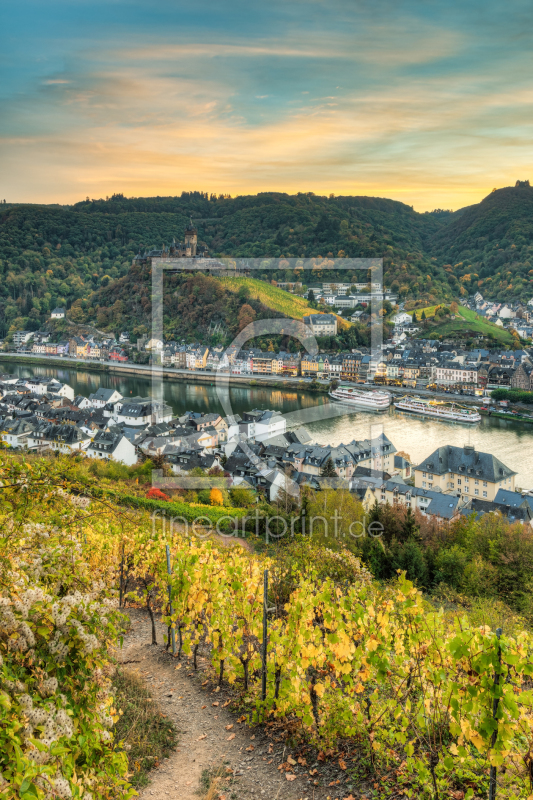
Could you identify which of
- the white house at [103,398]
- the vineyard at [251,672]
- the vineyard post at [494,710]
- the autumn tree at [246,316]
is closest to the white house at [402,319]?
the autumn tree at [246,316]

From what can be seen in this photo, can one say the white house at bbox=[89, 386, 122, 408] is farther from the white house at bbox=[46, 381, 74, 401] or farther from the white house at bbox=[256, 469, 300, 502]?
the white house at bbox=[256, 469, 300, 502]

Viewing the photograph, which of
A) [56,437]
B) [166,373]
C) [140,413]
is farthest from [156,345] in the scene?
[56,437]

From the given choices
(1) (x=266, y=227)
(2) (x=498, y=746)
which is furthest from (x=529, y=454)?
(1) (x=266, y=227)

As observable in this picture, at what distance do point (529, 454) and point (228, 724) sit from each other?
14107 mm

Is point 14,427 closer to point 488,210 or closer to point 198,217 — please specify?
point 198,217

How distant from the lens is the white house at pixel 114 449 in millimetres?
12266

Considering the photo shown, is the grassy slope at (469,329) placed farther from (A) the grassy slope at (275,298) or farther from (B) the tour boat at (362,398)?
(B) the tour boat at (362,398)

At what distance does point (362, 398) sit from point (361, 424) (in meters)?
3.50

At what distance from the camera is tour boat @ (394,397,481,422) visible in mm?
18469

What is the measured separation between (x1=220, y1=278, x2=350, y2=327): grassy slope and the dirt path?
27.0 meters

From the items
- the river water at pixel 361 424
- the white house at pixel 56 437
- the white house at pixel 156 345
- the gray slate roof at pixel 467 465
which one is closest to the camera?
the gray slate roof at pixel 467 465

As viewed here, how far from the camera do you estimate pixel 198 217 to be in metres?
55.8

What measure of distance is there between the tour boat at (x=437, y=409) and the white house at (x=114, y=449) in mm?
10705

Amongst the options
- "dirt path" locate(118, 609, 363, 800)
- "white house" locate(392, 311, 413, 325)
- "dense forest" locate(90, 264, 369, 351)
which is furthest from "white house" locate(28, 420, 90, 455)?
"white house" locate(392, 311, 413, 325)
